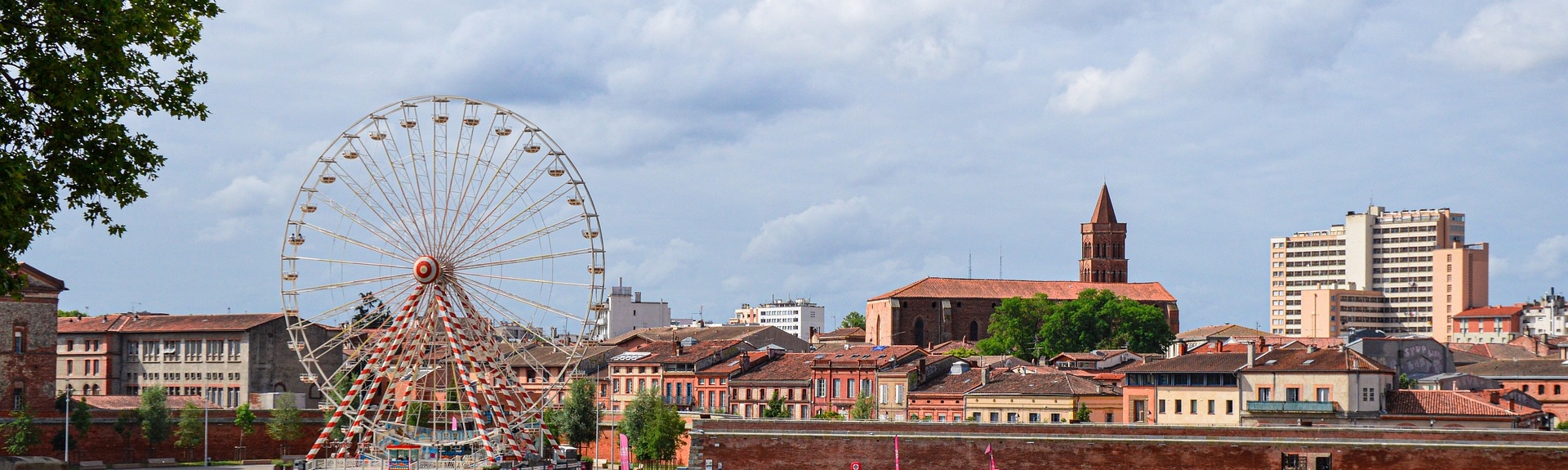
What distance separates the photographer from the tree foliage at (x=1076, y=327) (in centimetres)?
15838

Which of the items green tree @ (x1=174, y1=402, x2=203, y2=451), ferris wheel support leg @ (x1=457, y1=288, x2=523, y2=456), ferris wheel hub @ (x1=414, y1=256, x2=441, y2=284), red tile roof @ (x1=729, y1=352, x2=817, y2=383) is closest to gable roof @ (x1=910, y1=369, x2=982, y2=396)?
red tile roof @ (x1=729, y1=352, x2=817, y2=383)

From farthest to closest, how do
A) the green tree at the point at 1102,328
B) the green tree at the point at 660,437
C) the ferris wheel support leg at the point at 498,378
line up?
the green tree at the point at 1102,328 < the green tree at the point at 660,437 < the ferris wheel support leg at the point at 498,378

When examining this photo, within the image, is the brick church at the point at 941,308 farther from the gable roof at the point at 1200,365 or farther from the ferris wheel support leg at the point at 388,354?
the ferris wheel support leg at the point at 388,354

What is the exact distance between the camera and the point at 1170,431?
65125 millimetres

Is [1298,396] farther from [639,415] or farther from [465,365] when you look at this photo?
[465,365]

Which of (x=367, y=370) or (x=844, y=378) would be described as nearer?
(x=367, y=370)

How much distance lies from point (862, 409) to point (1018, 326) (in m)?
69.4

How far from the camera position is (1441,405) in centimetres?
7381

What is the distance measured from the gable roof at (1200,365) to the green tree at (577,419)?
30.2m

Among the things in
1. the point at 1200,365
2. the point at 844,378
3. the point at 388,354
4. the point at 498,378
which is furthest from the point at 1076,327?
the point at 388,354

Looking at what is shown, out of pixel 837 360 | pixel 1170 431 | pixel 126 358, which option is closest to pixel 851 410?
pixel 837 360

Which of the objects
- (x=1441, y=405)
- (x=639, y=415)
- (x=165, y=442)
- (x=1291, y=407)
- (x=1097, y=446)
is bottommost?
(x=165, y=442)

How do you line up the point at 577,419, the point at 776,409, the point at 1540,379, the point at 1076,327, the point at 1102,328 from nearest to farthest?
1. the point at 577,419
2. the point at 776,409
3. the point at 1540,379
4. the point at 1076,327
5. the point at 1102,328

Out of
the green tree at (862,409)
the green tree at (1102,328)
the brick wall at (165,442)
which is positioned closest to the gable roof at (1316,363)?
the green tree at (862,409)
